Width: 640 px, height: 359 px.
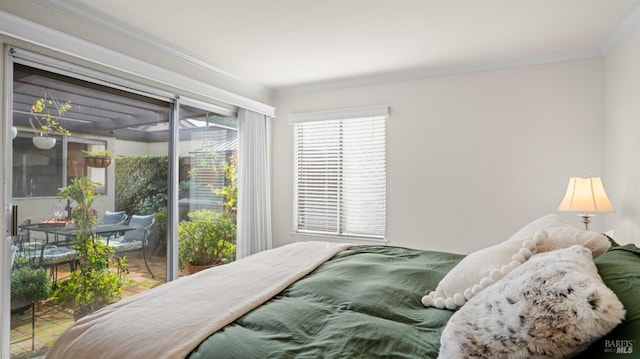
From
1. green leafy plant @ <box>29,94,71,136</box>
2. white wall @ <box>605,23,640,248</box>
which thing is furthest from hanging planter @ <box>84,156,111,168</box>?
white wall @ <box>605,23,640,248</box>

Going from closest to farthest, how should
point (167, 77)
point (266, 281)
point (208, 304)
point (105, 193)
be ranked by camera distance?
point (208, 304), point (266, 281), point (105, 193), point (167, 77)

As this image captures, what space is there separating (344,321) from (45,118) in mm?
2541

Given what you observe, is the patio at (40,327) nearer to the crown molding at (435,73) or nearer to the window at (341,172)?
the window at (341,172)

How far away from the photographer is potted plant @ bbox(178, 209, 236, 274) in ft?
11.9

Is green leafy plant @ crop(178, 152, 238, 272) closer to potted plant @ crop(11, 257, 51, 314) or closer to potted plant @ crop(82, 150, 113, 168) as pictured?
potted plant @ crop(82, 150, 113, 168)

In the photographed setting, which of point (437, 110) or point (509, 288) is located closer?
point (509, 288)

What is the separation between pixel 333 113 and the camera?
172 inches

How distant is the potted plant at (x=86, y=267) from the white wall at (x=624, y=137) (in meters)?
4.20

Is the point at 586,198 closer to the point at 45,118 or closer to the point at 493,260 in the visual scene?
the point at 493,260

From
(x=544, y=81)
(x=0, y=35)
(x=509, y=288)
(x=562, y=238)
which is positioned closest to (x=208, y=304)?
(x=509, y=288)

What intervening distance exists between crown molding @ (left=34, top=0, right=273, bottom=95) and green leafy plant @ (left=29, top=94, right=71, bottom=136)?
25.2 inches

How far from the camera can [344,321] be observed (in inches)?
49.1

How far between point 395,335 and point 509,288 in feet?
1.29

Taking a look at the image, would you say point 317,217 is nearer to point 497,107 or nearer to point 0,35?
point 497,107
